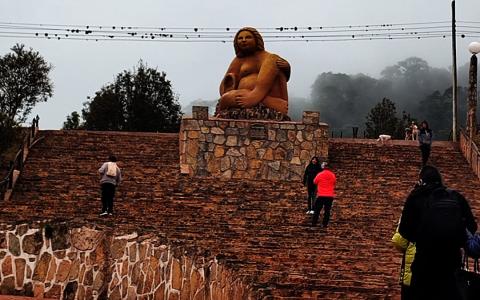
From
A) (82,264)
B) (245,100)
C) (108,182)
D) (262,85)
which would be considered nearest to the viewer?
(82,264)

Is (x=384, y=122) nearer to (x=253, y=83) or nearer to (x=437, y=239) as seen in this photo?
(x=253, y=83)

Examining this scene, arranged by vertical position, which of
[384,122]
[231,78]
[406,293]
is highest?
[384,122]

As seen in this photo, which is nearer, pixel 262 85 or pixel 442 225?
pixel 442 225

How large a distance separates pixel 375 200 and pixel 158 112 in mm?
20736

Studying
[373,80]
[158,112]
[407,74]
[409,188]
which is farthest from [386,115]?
[407,74]

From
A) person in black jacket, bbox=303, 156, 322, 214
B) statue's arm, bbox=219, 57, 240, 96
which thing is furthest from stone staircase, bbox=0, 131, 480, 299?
statue's arm, bbox=219, 57, 240, 96

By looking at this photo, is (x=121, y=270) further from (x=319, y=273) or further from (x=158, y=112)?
(x=158, y=112)

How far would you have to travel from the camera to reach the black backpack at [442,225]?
13.8 ft

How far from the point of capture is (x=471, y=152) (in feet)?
57.4

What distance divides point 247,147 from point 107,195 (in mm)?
5871

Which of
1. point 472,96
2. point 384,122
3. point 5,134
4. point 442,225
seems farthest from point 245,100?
point 384,122

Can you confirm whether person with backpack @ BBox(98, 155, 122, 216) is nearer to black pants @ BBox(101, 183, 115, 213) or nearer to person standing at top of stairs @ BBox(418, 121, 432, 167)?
black pants @ BBox(101, 183, 115, 213)

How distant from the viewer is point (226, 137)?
16859 millimetres

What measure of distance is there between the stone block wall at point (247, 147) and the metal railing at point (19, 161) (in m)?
3.74
